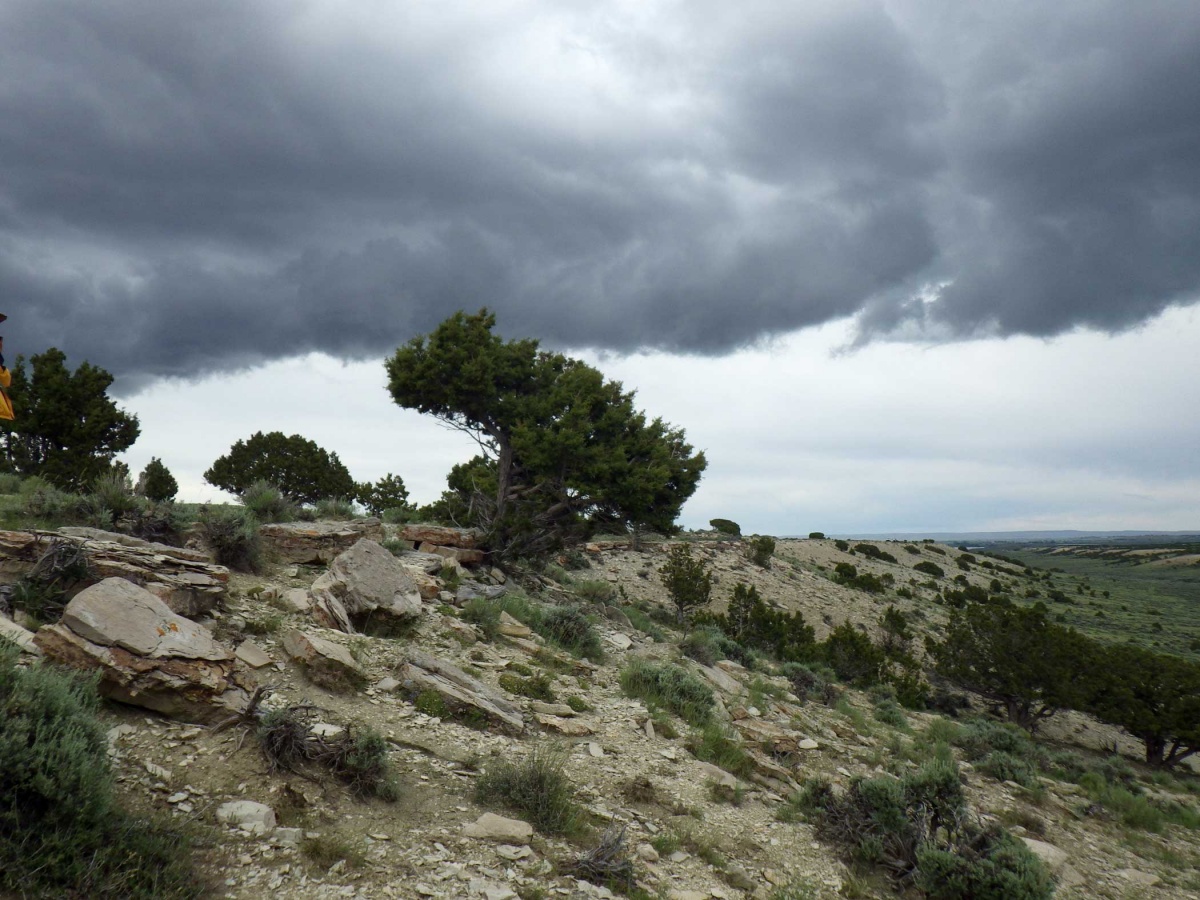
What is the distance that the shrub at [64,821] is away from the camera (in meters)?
4.07

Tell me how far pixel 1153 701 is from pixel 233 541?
2687 cm

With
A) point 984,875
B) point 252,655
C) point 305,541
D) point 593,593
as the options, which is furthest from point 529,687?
point 593,593

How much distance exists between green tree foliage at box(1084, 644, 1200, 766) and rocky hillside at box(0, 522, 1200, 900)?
5196 millimetres

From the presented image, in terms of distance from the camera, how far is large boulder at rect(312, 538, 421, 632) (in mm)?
10406

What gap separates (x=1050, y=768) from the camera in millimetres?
15445

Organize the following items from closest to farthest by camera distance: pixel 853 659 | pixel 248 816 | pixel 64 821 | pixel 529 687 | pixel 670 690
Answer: pixel 64 821 → pixel 248 816 → pixel 529 687 → pixel 670 690 → pixel 853 659

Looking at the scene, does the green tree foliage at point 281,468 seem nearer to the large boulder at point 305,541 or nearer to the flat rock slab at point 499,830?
the large boulder at point 305,541

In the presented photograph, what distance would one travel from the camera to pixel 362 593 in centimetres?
1111

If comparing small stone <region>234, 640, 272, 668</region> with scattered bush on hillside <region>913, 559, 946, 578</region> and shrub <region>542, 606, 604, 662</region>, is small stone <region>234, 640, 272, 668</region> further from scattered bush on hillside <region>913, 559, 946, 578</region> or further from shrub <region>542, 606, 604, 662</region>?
scattered bush on hillside <region>913, 559, 946, 578</region>

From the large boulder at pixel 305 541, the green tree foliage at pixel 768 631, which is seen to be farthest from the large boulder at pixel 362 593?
the green tree foliage at pixel 768 631

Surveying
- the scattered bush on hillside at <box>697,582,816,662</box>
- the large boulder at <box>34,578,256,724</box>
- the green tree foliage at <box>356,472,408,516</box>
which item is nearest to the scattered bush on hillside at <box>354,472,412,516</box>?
the green tree foliage at <box>356,472,408,516</box>

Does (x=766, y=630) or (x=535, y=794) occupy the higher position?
(x=535, y=794)

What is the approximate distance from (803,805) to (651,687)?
3.78 metres

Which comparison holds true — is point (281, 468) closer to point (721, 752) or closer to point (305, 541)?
point (305, 541)
